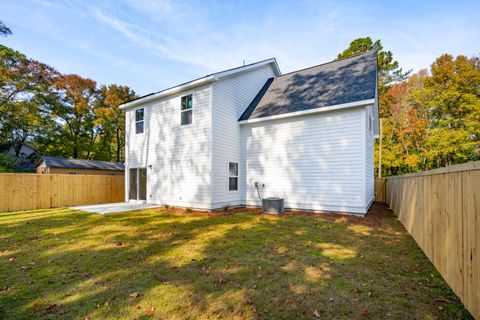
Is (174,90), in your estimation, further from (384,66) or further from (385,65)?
(385,65)

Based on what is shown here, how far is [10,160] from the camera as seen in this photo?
19.7m

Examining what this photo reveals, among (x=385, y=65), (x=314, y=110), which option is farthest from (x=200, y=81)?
(x=385, y=65)

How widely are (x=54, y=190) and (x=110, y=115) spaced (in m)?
19.4

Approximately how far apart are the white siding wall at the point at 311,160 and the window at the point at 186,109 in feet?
8.53

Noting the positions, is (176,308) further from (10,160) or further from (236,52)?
(10,160)

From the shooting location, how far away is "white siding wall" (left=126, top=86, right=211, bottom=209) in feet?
31.5

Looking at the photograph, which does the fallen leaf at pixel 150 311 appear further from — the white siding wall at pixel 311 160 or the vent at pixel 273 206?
the white siding wall at pixel 311 160

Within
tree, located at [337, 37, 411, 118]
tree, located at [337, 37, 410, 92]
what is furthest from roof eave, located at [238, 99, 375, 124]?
tree, located at [337, 37, 410, 92]

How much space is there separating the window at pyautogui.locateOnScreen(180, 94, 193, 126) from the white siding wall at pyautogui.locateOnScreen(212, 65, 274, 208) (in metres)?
1.33

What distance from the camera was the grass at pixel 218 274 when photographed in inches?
105

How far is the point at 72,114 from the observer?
86.8 ft

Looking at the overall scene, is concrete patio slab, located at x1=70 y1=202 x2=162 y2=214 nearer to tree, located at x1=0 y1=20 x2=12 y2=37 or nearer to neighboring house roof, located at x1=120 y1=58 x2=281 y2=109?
neighboring house roof, located at x1=120 y1=58 x2=281 y2=109

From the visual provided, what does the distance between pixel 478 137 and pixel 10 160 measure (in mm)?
38360

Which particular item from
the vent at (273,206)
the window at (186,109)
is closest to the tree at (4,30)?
the window at (186,109)
